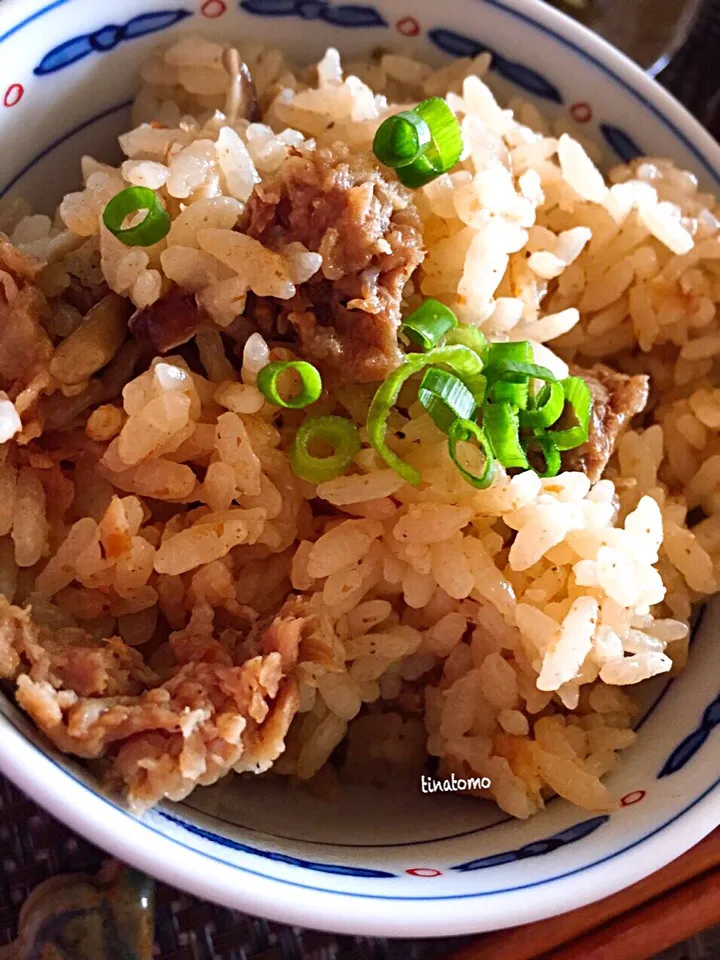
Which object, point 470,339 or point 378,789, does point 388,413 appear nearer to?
point 470,339

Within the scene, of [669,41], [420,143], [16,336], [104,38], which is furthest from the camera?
[669,41]

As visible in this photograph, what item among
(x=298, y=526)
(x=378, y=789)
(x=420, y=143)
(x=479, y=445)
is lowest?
(x=378, y=789)

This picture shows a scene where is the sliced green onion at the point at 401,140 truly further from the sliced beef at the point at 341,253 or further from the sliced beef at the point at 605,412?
the sliced beef at the point at 605,412

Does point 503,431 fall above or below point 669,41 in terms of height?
below

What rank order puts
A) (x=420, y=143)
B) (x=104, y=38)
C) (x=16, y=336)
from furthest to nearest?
(x=104, y=38) < (x=420, y=143) < (x=16, y=336)

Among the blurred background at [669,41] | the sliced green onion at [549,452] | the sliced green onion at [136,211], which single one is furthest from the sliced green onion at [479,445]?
the blurred background at [669,41]

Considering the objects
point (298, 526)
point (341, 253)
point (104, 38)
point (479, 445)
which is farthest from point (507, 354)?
point (104, 38)

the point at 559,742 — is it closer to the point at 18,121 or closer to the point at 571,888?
the point at 571,888
